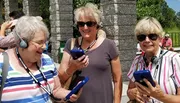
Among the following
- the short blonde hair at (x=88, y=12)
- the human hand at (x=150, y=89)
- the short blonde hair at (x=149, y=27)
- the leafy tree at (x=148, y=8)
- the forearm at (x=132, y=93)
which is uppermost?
the leafy tree at (x=148, y=8)

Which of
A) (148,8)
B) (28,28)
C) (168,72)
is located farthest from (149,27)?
(148,8)

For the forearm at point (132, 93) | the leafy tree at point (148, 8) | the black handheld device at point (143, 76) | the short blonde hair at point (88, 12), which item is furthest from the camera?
the leafy tree at point (148, 8)

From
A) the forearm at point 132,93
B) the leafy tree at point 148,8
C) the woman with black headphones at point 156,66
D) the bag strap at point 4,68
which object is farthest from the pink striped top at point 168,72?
the leafy tree at point 148,8

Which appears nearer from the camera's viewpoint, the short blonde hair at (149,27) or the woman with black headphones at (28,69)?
the woman with black headphones at (28,69)

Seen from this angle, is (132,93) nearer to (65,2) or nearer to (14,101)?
(14,101)

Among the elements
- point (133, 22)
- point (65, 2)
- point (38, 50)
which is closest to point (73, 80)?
point (38, 50)

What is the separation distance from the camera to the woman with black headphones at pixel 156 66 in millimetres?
2309

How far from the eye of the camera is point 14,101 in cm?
220

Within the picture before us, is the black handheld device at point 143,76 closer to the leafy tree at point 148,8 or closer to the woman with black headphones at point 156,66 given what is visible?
the woman with black headphones at point 156,66

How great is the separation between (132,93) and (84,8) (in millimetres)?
919

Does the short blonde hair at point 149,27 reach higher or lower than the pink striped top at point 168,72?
higher

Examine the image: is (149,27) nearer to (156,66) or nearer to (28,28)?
(156,66)

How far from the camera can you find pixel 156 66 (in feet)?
8.21

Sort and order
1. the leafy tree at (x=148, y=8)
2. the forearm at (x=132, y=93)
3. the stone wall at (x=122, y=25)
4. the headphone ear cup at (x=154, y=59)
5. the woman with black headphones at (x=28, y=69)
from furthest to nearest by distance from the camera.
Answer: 1. the leafy tree at (x=148, y=8)
2. the stone wall at (x=122, y=25)
3. the forearm at (x=132, y=93)
4. the headphone ear cup at (x=154, y=59)
5. the woman with black headphones at (x=28, y=69)
